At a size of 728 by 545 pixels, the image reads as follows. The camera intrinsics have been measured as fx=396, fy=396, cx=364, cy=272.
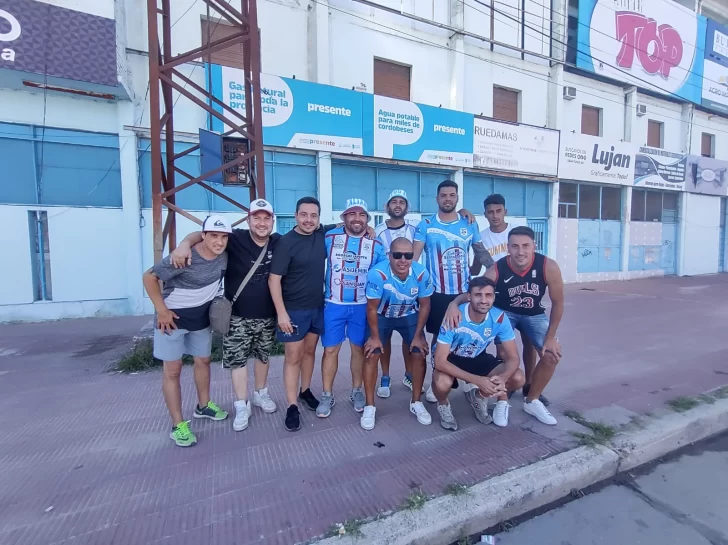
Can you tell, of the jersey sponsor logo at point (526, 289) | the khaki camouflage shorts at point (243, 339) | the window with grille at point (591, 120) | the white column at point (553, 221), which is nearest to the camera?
the khaki camouflage shorts at point (243, 339)

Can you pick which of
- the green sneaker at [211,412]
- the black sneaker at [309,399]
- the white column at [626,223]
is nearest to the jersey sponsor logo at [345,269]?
the black sneaker at [309,399]

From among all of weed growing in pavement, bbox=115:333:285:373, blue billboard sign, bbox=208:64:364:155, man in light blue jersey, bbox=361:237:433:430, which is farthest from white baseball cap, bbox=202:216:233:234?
blue billboard sign, bbox=208:64:364:155

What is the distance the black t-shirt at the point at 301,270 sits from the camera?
3299mm

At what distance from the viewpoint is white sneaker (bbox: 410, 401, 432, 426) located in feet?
11.2

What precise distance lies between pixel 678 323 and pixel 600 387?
469 cm

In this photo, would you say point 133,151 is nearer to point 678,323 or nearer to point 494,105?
point 494,105

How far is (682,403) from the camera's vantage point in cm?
371

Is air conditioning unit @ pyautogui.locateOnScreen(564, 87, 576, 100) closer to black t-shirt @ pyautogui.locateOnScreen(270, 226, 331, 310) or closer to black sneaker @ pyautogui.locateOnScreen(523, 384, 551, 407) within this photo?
black sneaker @ pyautogui.locateOnScreen(523, 384, 551, 407)

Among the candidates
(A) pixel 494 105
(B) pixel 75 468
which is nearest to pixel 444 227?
(B) pixel 75 468

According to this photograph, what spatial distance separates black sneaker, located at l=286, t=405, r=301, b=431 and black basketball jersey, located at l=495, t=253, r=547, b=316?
2089 mm

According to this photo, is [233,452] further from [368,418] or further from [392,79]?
[392,79]

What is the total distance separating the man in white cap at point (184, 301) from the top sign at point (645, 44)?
47.1 ft

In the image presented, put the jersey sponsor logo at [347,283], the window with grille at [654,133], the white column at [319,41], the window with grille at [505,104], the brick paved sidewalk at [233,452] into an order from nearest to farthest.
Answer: the brick paved sidewalk at [233,452] < the jersey sponsor logo at [347,283] < the white column at [319,41] < the window with grille at [505,104] < the window with grille at [654,133]

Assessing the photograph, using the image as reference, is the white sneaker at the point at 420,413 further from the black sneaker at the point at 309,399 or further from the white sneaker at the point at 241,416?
the white sneaker at the point at 241,416
